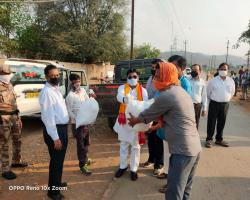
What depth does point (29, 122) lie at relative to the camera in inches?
364

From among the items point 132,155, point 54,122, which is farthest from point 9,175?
point 132,155

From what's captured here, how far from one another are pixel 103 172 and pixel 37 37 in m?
27.3

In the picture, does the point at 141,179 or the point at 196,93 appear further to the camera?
the point at 196,93

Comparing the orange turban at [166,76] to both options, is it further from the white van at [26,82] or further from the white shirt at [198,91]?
the white van at [26,82]

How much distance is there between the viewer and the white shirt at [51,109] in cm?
366

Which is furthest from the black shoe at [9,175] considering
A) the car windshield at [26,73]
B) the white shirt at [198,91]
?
the white shirt at [198,91]

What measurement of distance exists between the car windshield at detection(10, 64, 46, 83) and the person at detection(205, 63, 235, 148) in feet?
14.4

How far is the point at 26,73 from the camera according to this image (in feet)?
24.0

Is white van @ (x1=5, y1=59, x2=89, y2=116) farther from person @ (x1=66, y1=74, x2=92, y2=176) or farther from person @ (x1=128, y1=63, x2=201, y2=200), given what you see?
person @ (x1=128, y1=63, x2=201, y2=200)

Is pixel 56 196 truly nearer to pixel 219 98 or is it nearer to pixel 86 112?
pixel 86 112

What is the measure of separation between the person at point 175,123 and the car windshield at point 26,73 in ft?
16.3

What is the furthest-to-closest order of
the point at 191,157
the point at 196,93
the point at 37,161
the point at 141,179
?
the point at 196,93 → the point at 37,161 → the point at 141,179 → the point at 191,157

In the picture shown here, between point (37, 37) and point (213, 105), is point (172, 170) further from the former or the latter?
point (37, 37)

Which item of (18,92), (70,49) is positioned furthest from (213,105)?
(70,49)
